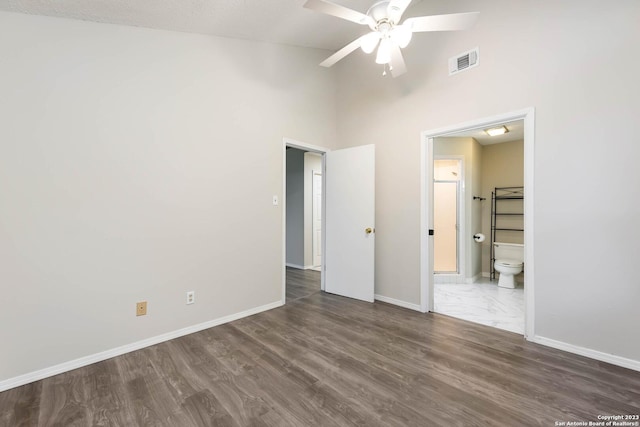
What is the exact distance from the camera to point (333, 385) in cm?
183

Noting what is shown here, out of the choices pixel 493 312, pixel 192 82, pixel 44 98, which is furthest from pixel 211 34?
pixel 493 312

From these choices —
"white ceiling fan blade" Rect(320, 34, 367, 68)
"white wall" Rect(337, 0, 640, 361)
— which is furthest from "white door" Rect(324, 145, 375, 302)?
"white ceiling fan blade" Rect(320, 34, 367, 68)

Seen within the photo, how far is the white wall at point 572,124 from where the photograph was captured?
2020mm

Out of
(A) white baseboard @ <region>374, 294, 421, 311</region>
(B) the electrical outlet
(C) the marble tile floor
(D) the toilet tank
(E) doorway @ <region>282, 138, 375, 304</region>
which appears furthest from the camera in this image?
(D) the toilet tank

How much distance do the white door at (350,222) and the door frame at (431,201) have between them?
2.03 feet

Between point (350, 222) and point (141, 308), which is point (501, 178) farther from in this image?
point (141, 308)

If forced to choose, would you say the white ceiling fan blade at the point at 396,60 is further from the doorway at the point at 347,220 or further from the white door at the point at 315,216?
the white door at the point at 315,216

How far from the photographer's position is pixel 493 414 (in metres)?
1.56

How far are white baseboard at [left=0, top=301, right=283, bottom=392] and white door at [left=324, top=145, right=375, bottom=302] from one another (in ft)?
4.37

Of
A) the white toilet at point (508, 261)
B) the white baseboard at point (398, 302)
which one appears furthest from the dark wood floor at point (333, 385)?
the white toilet at point (508, 261)

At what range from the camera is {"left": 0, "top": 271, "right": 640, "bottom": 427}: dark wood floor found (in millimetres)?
1559

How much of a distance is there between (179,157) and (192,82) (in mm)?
737

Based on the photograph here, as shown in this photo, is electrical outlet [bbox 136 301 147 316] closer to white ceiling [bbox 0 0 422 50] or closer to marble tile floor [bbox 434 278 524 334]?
white ceiling [bbox 0 0 422 50]

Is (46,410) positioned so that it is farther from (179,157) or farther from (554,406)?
(554,406)
